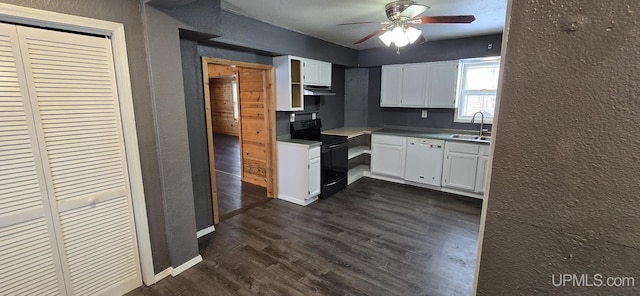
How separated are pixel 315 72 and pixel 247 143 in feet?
5.50

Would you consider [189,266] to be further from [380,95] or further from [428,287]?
[380,95]

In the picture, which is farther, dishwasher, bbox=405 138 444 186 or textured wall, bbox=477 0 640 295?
dishwasher, bbox=405 138 444 186

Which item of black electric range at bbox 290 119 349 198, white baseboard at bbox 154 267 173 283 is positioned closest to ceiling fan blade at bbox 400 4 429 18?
black electric range at bbox 290 119 349 198

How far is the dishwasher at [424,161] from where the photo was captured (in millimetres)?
4256

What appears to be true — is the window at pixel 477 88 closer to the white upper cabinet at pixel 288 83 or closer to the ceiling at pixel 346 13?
the ceiling at pixel 346 13

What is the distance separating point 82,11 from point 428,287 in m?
3.12

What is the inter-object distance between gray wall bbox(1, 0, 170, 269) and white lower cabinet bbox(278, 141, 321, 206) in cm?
185

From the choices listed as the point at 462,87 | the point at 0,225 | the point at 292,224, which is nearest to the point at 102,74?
the point at 0,225

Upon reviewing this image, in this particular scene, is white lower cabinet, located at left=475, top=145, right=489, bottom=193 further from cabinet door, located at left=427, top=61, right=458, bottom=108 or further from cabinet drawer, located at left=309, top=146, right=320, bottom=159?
cabinet drawer, located at left=309, top=146, right=320, bottom=159

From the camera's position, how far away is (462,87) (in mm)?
4449

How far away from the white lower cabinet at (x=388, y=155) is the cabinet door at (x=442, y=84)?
0.82 m

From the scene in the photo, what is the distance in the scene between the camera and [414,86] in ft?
15.3

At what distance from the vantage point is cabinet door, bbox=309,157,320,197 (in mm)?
3742

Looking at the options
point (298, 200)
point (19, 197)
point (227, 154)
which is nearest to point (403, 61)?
point (298, 200)
